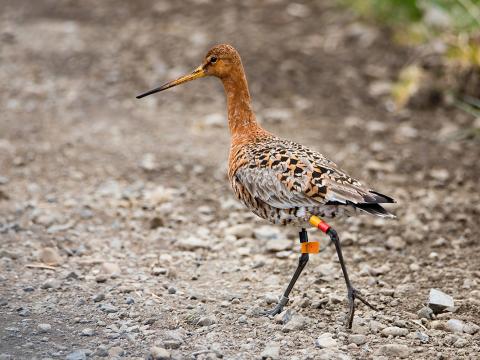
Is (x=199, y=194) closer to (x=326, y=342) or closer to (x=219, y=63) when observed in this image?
(x=219, y=63)

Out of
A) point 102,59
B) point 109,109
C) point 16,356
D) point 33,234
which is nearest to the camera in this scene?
point 16,356

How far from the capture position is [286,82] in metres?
9.77

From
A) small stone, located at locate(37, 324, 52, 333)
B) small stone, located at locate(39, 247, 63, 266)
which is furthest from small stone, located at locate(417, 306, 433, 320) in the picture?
small stone, located at locate(39, 247, 63, 266)

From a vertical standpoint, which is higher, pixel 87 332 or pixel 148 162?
pixel 148 162

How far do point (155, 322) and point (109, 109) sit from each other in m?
4.82

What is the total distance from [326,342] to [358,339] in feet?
0.68

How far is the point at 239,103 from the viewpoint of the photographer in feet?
19.4

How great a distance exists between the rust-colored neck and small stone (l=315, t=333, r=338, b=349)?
71.2 inches

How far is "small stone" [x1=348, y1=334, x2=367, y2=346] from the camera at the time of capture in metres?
4.68

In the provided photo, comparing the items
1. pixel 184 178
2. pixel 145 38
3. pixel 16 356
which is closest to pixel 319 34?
pixel 145 38

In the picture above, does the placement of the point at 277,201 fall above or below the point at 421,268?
above

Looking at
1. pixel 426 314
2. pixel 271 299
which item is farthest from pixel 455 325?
pixel 271 299

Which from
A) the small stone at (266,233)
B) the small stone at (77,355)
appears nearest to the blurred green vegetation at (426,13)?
the small stone at (266,233)

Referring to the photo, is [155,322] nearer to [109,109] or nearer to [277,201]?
[277,201]
